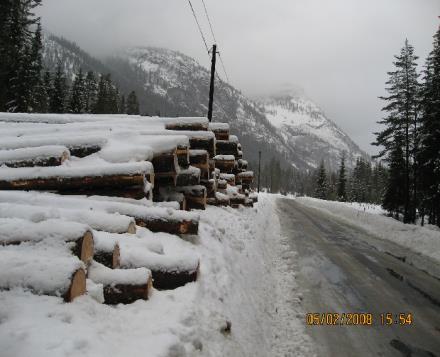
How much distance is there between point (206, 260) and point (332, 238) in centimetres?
1078

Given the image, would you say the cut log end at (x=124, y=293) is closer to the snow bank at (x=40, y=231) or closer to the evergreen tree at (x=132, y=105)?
the snow bank at (x=40, y=231)

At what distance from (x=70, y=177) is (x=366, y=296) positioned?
630 centimetres

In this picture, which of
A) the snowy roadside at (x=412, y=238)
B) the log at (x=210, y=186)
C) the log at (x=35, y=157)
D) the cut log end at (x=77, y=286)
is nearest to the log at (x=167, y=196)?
the log at (x=35, y=157)

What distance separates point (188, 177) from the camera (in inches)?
291

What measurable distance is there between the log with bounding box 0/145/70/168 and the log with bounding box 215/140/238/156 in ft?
23.2

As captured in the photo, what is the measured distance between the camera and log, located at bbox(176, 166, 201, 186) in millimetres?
7348

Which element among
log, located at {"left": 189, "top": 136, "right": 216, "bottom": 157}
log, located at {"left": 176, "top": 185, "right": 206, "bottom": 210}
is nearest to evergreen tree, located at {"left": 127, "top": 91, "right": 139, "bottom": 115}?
log, located at {"left": 189, "top": 136, "right": 216, "bottom": 157}

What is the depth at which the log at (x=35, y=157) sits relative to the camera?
5.53 metres

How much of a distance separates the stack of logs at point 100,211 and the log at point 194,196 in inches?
0.8

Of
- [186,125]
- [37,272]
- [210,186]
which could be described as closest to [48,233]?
[37,272]

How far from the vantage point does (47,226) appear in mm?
3211

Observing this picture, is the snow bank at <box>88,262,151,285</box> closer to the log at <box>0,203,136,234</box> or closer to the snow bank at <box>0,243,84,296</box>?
the snow bank at <box>0,243,84,296</box>

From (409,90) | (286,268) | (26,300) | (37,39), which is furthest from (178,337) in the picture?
(37,39)

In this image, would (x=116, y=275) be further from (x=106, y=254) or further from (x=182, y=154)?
(x=182, y=154)
